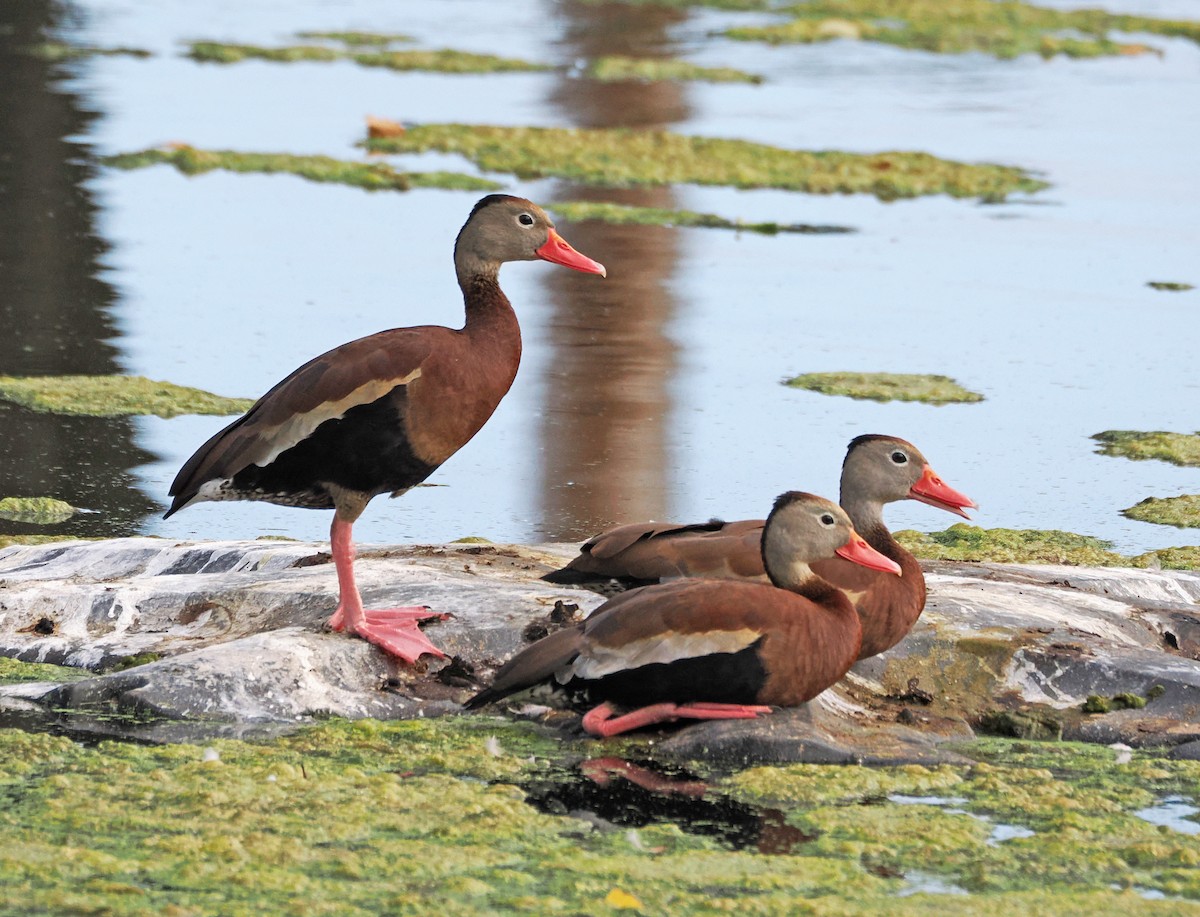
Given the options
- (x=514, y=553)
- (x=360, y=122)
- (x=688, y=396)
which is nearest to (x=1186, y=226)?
(x=688, y=396)

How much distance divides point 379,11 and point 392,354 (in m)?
24.9

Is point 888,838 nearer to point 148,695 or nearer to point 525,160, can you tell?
point 148,695

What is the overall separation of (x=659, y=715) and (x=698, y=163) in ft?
39.0

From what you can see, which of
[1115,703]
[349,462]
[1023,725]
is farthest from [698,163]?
[1023,725]

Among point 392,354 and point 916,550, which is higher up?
point 392,354

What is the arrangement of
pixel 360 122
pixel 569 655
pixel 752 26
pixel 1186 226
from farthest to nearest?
pixel 752 26 → pixel 360 122 → pixel 1186 226 → pixel 569 655

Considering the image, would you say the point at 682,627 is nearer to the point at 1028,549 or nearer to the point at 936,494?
the point at 936,494

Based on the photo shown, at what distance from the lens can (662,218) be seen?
14930 millimetres

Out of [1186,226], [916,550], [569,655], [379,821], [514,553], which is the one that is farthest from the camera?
[1186,226]

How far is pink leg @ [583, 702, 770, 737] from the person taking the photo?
5.63 meters

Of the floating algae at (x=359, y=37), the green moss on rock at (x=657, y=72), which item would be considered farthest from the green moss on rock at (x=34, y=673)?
the floating algae at (x=359, y=37)

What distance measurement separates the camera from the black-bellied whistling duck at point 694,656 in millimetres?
5617

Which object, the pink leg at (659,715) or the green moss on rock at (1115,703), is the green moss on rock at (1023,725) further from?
the pink leg at (659,715)

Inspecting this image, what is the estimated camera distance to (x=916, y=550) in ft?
26.4
